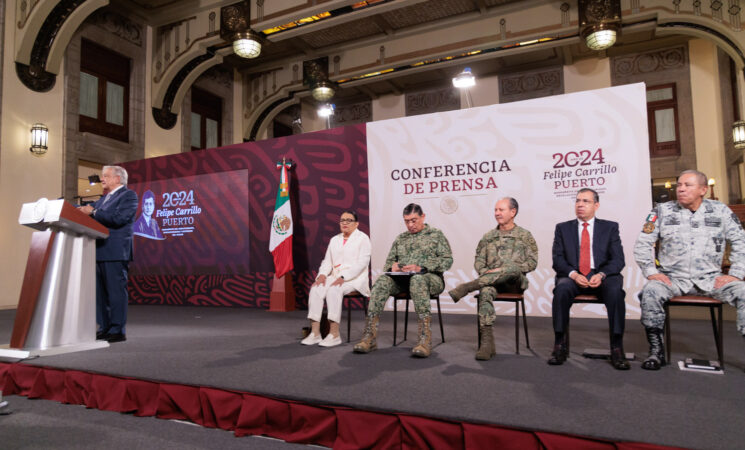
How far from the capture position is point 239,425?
79.3 inches

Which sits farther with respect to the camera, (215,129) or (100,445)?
(215,129)

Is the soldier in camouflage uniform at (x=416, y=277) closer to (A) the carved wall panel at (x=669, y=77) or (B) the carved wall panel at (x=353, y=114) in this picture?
(A) the carved wall panel at (x=669, y=77)

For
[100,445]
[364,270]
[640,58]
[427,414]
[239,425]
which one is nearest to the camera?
[427,414]

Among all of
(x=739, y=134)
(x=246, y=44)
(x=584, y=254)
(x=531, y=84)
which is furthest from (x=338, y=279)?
(x=531, y=84)

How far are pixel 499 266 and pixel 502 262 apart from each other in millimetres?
33

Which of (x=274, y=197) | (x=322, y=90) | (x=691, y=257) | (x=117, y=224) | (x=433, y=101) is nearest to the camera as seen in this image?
(x=691, y=257)

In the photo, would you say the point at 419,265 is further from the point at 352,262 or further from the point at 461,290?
the point at 352,262

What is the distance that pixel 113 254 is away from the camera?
3.41 metres

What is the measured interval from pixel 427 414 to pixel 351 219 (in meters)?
1.91

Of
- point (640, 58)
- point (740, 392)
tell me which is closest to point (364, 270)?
point (740, 392)

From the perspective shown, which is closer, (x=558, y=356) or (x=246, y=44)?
(x=558, y=356)

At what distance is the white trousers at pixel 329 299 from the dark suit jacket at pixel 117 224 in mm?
1472

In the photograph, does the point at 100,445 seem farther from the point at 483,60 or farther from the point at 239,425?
the point at 483,60

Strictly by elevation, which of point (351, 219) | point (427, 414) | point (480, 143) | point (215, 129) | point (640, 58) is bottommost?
point (427, 414)
